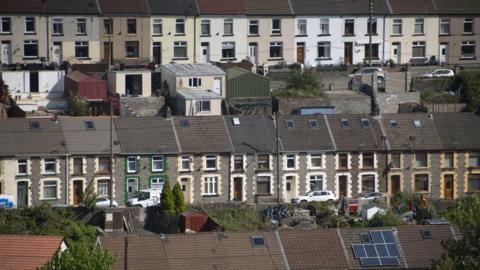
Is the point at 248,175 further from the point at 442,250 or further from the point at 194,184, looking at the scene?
the point at 442,250

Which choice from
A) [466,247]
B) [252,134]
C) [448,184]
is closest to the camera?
[466,247]

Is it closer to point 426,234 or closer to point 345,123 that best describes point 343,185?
point 345,123

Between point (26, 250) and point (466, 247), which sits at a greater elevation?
point (466, 247)

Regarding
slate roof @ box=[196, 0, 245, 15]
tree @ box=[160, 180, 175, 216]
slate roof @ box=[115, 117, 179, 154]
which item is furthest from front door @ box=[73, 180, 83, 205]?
slate roof @ box=[196, 0, 245, 15]

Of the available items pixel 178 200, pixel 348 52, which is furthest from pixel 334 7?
pixel 178 200

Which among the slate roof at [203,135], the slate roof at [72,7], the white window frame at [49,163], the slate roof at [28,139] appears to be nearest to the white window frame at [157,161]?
the slate roof at [203,135]

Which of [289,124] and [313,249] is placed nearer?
[313,249]

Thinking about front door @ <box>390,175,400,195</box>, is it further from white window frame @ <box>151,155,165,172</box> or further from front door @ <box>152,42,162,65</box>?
front door @ <box>152,42,162,65</box>
